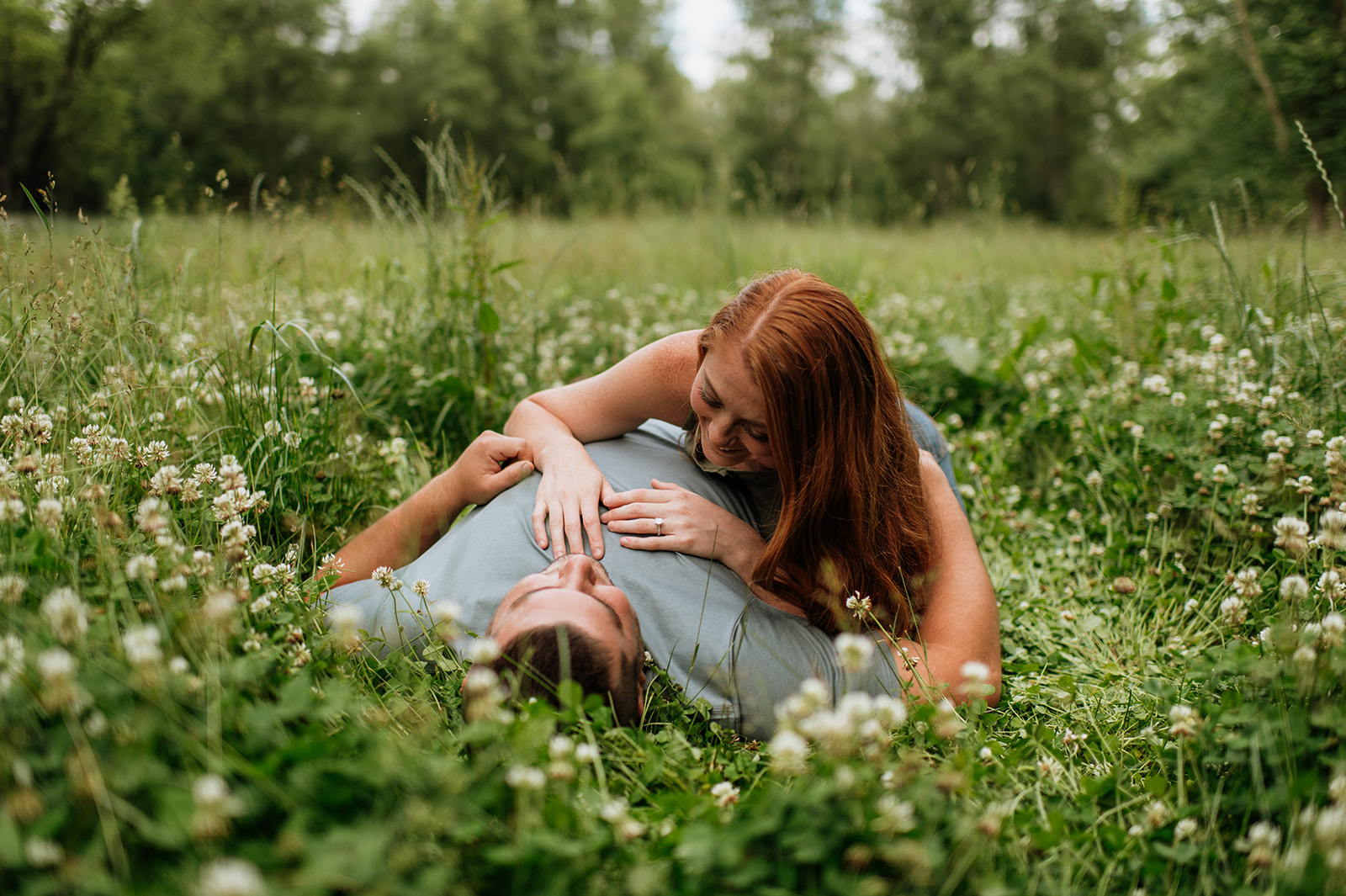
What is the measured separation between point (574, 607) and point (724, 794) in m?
0.51

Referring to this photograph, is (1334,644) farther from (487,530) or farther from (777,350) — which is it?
(487,530)

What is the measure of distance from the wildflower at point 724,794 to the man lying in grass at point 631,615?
1.10ft

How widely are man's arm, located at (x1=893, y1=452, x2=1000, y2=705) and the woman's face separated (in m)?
0.60

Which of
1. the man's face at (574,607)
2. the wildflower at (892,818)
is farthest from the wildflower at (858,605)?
the wildflower at (892,818)

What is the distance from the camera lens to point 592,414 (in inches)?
104

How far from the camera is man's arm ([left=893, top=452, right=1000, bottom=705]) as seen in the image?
206 cm

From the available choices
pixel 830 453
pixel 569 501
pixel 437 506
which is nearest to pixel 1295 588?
pixel 830 453

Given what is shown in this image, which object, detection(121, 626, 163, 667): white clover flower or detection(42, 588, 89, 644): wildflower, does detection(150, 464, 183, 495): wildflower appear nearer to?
detection(42, 588, 89, 644): wildflower

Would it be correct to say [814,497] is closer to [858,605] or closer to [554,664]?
[858,605]

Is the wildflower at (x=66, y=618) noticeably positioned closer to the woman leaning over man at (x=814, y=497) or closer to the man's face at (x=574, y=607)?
the man's face at (x=574, y=607)

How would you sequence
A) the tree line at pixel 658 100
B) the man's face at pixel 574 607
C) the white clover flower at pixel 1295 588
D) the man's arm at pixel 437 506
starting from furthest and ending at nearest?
the tree line at pixel 658 100 → the man's arm at pixel 437 506 → the man's face at pixel 574 607 → the white clover flower at pixel 1295 588

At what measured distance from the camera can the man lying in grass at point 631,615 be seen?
68.4 inches

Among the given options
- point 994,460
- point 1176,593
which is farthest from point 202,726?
point 994,460

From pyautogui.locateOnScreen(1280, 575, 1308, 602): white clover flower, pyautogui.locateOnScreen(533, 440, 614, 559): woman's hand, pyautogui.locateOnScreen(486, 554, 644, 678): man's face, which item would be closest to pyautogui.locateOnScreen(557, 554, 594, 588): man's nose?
pyautogui.locateOnScreen(486, 554, 644, 678): man's face
